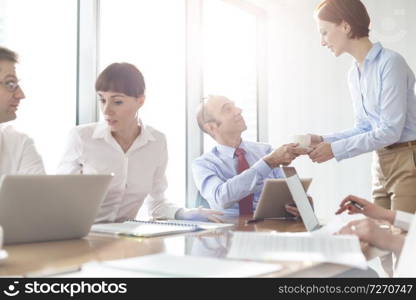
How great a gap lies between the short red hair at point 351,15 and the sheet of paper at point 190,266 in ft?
6.18

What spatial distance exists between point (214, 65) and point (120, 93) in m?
2.17

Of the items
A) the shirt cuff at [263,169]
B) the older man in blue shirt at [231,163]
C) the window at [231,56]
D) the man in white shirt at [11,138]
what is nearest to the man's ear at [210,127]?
the older man in blue shirt at [231,163]

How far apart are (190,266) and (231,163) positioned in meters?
1.82

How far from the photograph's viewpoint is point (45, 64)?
2.81m

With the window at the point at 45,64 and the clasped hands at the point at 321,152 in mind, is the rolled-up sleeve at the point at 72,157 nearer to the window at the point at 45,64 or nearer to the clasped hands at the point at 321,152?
the window at the point at 45,64

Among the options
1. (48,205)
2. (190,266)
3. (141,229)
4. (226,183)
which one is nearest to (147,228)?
(141,229)

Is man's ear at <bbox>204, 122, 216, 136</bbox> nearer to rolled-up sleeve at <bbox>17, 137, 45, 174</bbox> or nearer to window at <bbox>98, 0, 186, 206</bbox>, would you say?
window at <bbox>98, 0, 186, 206</bbox>

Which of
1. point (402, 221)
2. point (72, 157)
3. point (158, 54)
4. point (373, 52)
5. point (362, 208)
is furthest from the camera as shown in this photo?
point (158, 54)

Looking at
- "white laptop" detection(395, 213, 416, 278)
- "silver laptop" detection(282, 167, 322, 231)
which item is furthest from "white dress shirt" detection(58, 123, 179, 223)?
"white laptop" detection(395, 213, 416, 278)

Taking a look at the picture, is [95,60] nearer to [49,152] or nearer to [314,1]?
[49,152]

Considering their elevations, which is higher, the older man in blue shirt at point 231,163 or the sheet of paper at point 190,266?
the older man in blue shirt at point 231,163

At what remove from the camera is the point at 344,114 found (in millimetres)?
4633

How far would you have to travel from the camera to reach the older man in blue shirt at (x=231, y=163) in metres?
2.46

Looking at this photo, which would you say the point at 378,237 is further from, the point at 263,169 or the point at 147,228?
the point at 263,169
